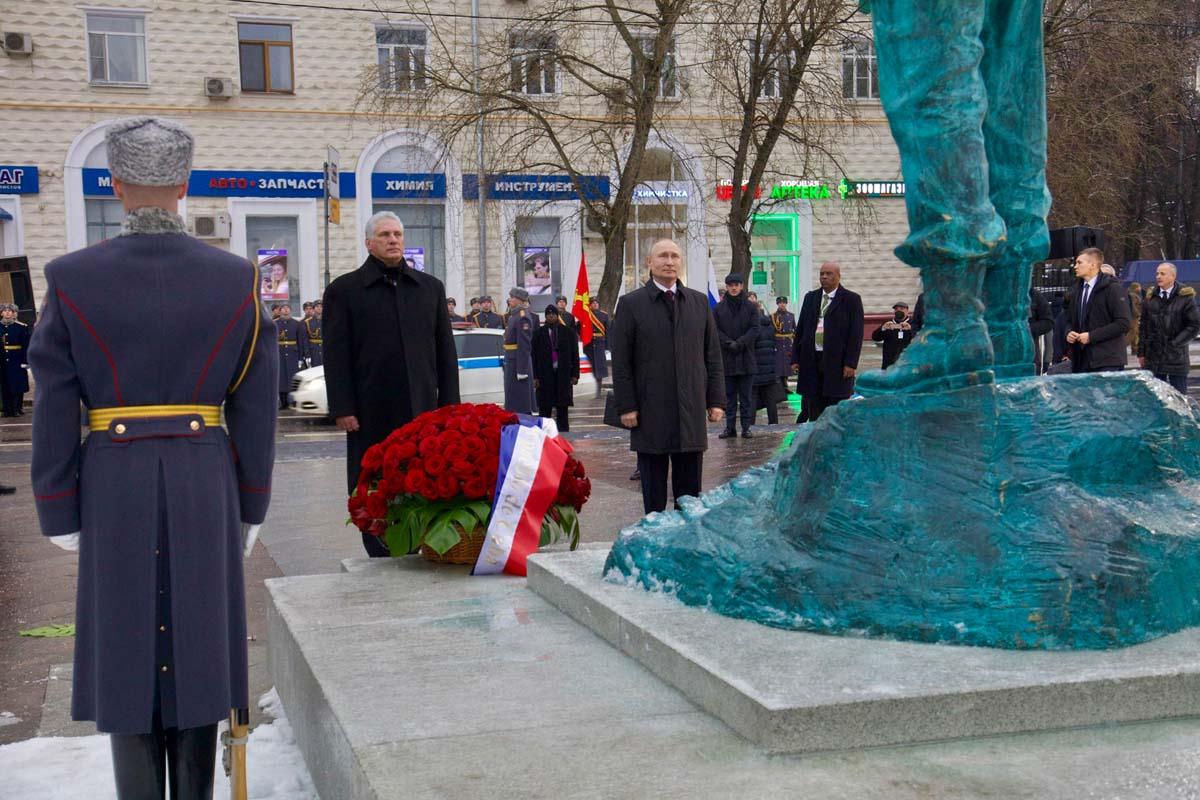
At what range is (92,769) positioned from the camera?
15.1 ft

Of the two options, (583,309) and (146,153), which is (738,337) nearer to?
(583,309)

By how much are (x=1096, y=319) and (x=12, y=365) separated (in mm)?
17597

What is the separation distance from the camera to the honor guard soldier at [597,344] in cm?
2492

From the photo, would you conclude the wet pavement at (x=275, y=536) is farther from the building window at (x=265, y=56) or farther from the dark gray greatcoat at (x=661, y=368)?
the building window at (x=265, y=56)

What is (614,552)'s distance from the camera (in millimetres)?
5141

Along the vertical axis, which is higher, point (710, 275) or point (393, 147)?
point (393, 147)

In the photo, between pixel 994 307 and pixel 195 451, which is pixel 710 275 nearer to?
pixel 994 307

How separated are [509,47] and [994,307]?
2131 cm

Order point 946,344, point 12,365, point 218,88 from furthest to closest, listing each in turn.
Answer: point 218,88 → point 12,365 → point 946,344

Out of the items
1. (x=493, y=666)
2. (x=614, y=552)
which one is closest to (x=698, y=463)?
(x=614, y=552)

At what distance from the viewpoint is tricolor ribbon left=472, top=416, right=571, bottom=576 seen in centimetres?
612

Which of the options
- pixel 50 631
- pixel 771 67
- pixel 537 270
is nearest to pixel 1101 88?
pixel 771 67

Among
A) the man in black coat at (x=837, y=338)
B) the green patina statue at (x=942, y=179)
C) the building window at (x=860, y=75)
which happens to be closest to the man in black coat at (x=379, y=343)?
the green patina statue at (x=942, y=179)

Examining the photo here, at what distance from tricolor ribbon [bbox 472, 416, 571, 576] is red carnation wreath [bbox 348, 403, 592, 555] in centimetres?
6
